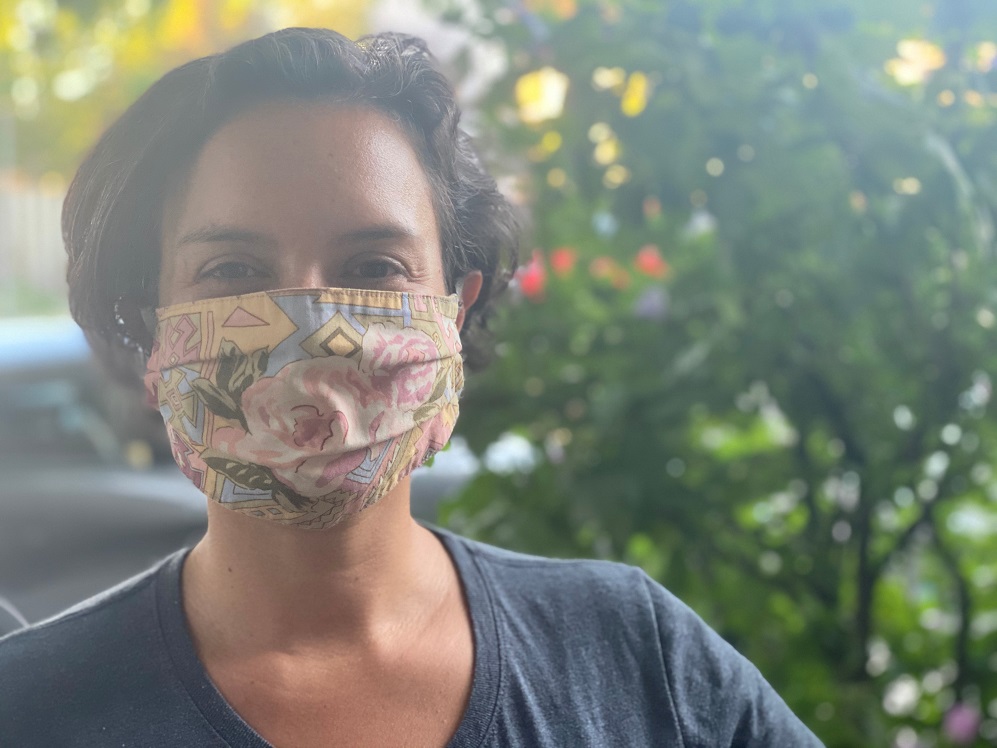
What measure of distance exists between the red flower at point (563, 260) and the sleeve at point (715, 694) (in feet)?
2.56

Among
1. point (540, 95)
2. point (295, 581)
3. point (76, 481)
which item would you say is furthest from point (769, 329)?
point (76, 481)

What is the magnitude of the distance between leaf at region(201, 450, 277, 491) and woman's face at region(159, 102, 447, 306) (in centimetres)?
14

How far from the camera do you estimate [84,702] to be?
0.94 meters

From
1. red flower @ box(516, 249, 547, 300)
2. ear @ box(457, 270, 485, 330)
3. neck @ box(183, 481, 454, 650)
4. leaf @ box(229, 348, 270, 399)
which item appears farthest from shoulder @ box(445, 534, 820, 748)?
red flower @ box(516, 249, 547, 300)

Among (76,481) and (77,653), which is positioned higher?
(77,653)

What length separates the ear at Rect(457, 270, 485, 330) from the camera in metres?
1.06

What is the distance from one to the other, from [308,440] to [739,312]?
960 mm

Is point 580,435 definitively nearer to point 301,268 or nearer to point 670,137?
point 670,137

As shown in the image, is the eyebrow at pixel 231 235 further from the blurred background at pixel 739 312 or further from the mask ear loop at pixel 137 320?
the blurred background at pixel 739 312

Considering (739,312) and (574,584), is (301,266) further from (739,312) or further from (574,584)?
(739,312)

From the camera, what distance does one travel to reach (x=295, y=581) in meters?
0.99

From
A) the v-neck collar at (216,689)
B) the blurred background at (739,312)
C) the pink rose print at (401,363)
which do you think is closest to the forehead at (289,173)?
the pink rose print at (401,363)

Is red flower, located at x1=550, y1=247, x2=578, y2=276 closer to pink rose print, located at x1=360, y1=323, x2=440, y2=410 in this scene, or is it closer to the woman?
the woman

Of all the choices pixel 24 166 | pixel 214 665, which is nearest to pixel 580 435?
pixel 214 665
